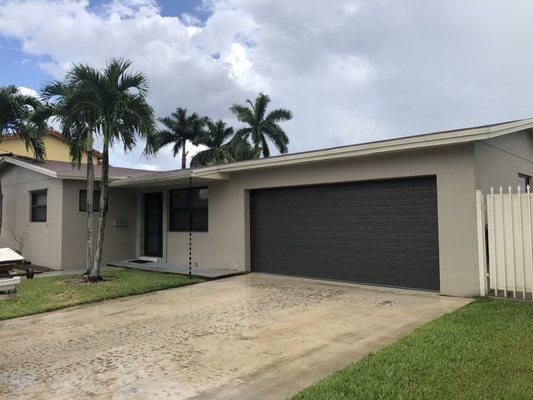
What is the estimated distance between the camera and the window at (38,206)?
1436cm

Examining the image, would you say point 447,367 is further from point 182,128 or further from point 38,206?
point 182,128

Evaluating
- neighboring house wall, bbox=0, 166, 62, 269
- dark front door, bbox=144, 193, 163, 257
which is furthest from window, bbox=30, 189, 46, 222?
dark front door, bbox=144, 193, 163, 257

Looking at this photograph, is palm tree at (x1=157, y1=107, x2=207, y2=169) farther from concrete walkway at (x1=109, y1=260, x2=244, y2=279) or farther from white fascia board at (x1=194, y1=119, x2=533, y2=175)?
white fascia board at (x1=194, y1=119, x2=533, y2=175)

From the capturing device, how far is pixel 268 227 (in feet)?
38.1

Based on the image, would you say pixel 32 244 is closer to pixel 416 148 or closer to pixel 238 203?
pixel 238 203

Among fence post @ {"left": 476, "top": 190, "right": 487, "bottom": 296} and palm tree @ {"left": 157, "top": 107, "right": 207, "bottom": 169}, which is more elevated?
palm tree @ {"left": 157, "top": 107, "right": 207, "bottom": 169}

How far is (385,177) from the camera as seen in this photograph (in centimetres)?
903

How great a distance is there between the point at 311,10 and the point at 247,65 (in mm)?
6452

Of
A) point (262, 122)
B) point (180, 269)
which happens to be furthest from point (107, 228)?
point (262, 122)

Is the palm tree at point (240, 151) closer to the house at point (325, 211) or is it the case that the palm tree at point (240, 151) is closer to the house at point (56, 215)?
the house at point (56, 215)

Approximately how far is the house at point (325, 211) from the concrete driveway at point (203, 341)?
0.92m

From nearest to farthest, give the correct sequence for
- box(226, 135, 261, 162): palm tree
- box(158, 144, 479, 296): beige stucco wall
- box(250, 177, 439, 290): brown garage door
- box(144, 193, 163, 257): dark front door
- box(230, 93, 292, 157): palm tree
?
box(158, 144, 479, 296): beige stucco wall < box(250, 177, 439, 290): brown garage door < box(144, 193, 163, 257): dark front door < box(226, 135, 261, 162): palm tree < box(230, 93, 292, 157): palm tree

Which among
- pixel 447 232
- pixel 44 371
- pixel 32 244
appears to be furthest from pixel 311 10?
pixel 32 244

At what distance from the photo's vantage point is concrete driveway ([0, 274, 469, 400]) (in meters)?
4.16
